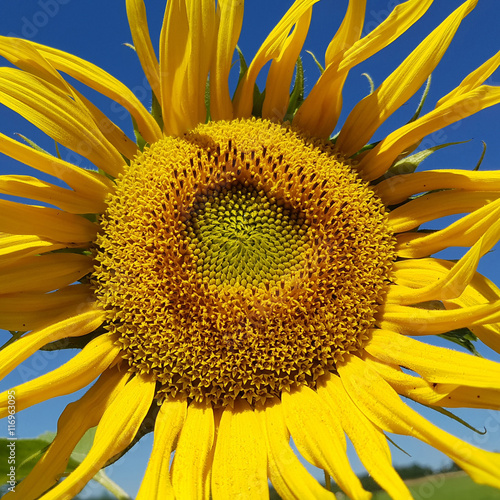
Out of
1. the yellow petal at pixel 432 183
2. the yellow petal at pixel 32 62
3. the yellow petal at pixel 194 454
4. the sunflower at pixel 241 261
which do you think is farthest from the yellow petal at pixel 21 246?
the yellow petal at pixel 432 183

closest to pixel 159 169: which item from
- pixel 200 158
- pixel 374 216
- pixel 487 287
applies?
pixel 200 158

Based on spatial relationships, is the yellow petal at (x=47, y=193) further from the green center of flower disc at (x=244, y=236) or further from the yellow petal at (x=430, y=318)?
the yellow petal at (x=430, y=318)

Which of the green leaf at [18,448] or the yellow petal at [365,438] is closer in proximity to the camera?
the yellow petal at [365,438]

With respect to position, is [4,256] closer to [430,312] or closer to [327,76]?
[327,76]

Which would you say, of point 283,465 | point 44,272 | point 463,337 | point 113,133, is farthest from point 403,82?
point 44,272

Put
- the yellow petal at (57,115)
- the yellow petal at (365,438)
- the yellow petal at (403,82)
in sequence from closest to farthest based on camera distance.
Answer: the yellow petal at (365,438)
the yellow petal at (57,115)
the yellow petal at (403,82)

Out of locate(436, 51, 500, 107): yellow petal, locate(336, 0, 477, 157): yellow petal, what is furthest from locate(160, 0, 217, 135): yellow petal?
locate(436, 51, 500, 107): yellow petal
